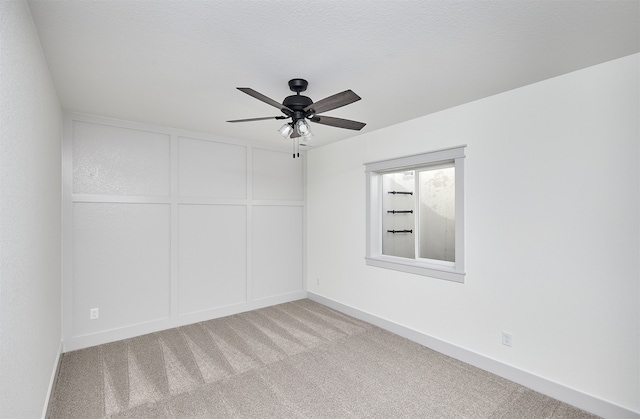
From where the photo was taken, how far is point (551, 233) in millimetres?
2438

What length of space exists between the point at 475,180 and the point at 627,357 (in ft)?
5.44

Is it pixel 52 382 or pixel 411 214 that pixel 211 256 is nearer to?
pixel 52 382

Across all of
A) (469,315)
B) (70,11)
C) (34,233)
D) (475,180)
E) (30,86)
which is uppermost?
(70,11)

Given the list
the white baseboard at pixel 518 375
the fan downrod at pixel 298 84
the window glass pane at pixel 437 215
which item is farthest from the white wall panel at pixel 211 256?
the window glass pane at pixel 437 215

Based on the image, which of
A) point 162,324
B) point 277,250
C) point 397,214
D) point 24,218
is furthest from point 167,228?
point 397,214

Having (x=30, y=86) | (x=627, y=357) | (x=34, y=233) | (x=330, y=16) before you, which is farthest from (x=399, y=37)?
(x=627, y=357)

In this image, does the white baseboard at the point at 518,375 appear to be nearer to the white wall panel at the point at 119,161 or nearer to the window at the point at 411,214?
the window at the point at 411,214

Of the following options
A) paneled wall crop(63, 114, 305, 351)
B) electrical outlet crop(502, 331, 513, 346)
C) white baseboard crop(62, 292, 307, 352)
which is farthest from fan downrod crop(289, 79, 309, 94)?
white baseboard crop(62, 292, 307, 352)

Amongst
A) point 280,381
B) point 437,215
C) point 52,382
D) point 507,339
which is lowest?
point 280,381

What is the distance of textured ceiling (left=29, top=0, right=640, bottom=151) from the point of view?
1.62 metres

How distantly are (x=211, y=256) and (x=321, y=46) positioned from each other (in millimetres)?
3119

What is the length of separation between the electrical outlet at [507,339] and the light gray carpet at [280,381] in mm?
316

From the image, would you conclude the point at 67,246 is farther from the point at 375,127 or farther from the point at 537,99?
the point at 537,99

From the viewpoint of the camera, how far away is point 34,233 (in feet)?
5.95
